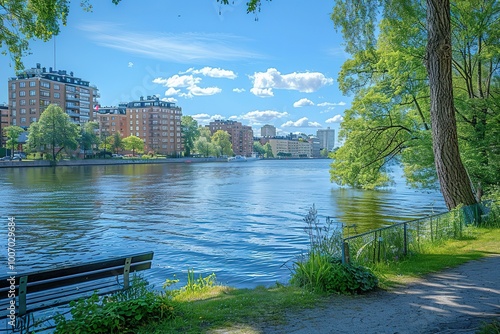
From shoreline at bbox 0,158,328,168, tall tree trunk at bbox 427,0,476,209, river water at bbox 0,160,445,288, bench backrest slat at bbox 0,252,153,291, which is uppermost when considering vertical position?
tall tree trunk at bbox 427,0,476,209

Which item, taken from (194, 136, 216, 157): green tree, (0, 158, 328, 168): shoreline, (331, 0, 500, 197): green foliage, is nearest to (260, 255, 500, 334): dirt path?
(331, 0, 500, 197): green foliage

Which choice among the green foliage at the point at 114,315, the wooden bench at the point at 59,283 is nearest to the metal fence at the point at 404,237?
the green foliage at the point at 114,315

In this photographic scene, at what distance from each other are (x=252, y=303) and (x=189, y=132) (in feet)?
556

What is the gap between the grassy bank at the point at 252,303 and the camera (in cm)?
562

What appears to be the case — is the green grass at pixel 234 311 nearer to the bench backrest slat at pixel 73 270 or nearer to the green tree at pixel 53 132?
the bench backrest slat at pixel 73 270

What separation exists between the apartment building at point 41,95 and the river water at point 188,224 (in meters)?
102

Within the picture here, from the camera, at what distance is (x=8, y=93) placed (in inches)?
5384

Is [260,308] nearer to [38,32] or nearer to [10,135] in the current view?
[38,32]

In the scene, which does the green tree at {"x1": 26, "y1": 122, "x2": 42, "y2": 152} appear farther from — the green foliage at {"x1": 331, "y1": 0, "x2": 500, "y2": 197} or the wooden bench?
the wooden bench

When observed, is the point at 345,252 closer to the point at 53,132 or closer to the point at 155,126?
the point at 53,132

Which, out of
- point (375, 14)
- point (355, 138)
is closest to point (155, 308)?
point (375, 14)

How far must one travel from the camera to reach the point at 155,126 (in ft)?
592

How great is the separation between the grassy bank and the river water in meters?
3.49

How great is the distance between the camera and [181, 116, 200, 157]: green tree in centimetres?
17062
